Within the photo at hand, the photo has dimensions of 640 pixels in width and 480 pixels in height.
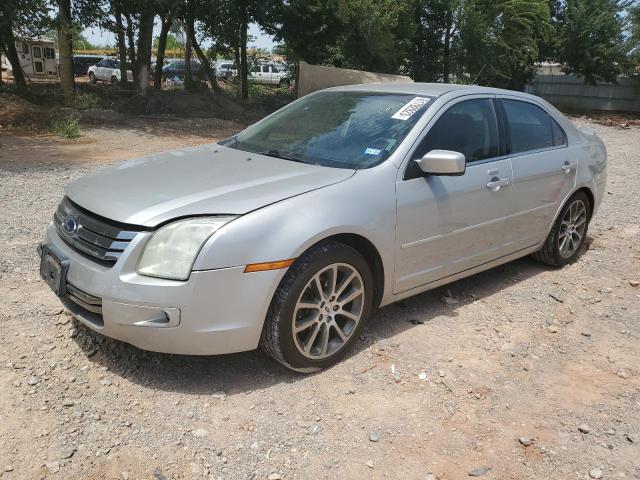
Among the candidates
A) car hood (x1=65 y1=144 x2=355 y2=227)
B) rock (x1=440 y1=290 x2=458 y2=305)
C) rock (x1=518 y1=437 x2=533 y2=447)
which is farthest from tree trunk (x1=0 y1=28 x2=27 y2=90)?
rock (x1=518 y1=437 x2=533 y2=447)

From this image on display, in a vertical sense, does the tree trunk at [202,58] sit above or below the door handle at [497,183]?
above

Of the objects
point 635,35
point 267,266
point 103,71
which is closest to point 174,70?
point 103,71

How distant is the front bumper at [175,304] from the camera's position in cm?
294

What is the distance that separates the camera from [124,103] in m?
18.2

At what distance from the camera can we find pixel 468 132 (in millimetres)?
4285

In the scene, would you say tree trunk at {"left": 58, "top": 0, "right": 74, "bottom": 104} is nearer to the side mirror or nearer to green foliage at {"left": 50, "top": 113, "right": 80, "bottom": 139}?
green foliage at {"left": 50, "top": 113, "right": 80, "bottom": 139}

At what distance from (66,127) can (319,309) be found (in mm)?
11887

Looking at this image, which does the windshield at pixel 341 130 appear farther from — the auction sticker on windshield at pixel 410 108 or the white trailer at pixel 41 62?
the white trailer at pixel 41 62

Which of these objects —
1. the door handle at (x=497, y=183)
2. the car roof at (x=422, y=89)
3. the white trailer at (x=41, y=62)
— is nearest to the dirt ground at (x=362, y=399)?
the door handle at (x=497, y=183)

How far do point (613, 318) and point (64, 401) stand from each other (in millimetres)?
3790

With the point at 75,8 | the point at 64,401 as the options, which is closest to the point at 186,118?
the point at 75,8

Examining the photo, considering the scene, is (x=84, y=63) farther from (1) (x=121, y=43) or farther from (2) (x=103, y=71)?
(1) (x=121, y=43)

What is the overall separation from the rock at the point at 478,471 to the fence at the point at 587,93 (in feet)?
84.0

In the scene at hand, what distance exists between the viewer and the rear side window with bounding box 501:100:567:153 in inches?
184
